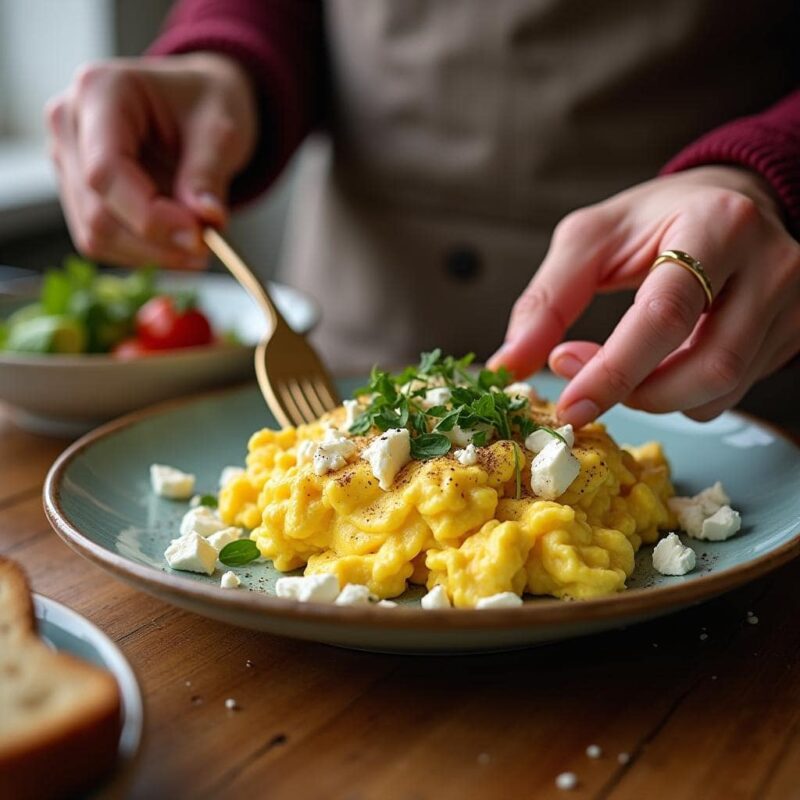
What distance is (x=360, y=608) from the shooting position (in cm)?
89

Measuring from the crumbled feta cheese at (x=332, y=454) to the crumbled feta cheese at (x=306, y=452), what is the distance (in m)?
0.01

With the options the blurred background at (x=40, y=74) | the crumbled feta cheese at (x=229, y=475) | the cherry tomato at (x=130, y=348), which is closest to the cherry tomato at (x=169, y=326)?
the cherry tomato at (x=130, y=348)

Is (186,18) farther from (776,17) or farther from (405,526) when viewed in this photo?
(405,526)

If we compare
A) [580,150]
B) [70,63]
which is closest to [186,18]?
[580,150]

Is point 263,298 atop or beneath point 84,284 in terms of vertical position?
atop

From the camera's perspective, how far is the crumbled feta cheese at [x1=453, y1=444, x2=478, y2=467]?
3.71 feet

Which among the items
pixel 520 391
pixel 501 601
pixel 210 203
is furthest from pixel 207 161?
pixel 501 601

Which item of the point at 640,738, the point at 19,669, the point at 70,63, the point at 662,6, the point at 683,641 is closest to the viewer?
the point at 19,669

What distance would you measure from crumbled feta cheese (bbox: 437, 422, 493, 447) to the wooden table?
244 millimetres

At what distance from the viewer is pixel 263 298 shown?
177 cm

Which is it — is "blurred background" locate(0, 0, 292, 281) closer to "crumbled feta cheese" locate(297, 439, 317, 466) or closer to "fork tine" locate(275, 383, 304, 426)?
"fork tine" locate(275, 383, 304, 426)

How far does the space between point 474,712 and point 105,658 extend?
344 millimetres

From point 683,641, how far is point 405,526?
0.32m

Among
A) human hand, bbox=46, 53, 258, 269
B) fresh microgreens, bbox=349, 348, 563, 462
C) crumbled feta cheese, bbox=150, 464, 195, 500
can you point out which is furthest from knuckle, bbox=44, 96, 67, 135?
fresh microgreens, bbox=349, 348, 563, 462
